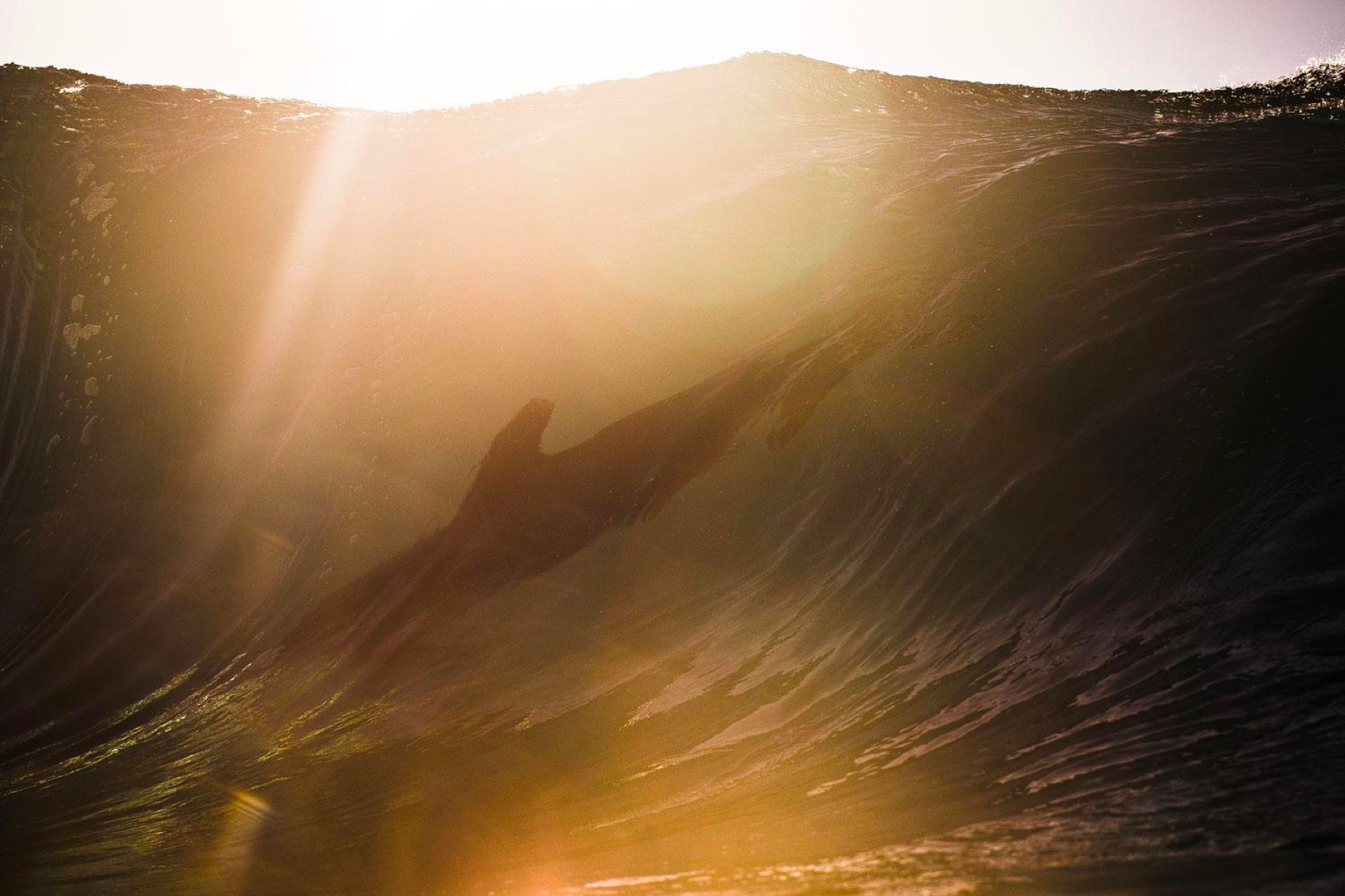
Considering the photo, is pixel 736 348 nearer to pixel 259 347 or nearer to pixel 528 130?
pixel 259 347

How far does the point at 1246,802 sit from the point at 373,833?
2.23 m

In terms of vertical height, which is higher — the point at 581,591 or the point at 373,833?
the point at 581,591

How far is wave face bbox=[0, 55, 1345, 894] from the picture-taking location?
2.25 metres

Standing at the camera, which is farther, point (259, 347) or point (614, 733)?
point (259, 347)

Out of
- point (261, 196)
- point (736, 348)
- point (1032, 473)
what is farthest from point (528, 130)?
point (1032, 473)

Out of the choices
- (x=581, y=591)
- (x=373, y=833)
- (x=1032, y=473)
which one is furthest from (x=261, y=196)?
(x=1032, y=473)

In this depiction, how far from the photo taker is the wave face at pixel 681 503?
2252 mm

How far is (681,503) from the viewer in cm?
389

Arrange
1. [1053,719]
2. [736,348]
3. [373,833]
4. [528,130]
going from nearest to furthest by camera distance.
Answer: [1053,719] → [373,833] → [736,348] → [528,130]

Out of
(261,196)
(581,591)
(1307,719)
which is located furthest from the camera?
(261,196)

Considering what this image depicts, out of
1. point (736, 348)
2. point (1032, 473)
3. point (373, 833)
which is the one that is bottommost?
point (373, 833)

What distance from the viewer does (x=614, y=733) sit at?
9.86 ft

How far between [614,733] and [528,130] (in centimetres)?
531

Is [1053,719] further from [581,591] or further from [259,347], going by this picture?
[259,347]
